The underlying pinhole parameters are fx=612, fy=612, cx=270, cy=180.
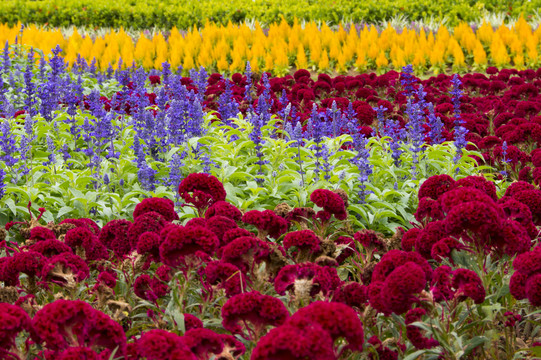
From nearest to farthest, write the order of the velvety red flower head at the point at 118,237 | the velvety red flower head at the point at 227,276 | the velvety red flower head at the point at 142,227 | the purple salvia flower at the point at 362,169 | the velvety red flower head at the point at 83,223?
the velvety red flower head at the point at 227,276, the velvety red flower head at the point at 142,227, the velvety red flower head at the point at 118,237, the velvety red flower head at the point at 83,223, the purple salvia flower at the point at 362,169

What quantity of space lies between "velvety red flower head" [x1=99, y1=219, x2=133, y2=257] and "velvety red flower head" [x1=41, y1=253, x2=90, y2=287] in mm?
457

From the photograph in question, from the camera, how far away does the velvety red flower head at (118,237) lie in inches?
121

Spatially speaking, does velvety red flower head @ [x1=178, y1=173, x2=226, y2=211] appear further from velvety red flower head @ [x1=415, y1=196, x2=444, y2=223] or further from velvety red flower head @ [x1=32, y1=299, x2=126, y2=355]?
velvety red flower head @ [x1=32, y1=299, x2=126, y2=355]

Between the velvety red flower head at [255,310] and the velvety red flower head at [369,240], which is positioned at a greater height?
the velvety red flower head at [255,310]

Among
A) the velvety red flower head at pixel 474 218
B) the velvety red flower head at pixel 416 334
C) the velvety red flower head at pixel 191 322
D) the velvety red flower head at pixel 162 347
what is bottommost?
the velvety red flower head at pixel 191 322

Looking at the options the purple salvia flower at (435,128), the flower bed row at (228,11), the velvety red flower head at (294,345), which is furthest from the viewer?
the flower bed row at (228,11)

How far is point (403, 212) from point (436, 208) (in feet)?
4.44

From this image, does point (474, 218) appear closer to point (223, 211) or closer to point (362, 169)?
point (223, 211)

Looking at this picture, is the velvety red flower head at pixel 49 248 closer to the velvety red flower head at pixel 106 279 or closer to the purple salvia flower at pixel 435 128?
the velvety red flower head at pixel 106 279

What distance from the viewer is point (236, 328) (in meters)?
2.32

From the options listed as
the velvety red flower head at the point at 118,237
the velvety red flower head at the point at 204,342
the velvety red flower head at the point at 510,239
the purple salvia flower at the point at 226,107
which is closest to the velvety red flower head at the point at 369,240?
the velvety red flower head at the point at 510,239

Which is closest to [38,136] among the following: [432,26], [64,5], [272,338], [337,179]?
[337,179]

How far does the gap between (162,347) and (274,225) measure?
1382mm

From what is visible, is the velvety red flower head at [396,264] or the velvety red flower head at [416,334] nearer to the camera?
the velvety red flower head at [416,334]
